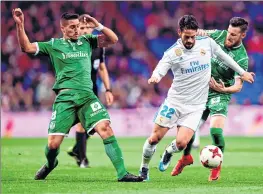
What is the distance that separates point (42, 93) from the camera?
2636 centimetres

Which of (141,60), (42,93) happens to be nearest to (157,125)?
(42,93)

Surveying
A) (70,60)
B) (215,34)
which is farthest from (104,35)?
(215,34)

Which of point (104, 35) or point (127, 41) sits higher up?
point (104, 35)

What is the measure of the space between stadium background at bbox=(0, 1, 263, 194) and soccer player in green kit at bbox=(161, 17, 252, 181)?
7.63ft

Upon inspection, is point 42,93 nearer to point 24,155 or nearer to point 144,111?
point 144,111

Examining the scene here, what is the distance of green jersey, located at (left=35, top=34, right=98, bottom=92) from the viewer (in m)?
10.7

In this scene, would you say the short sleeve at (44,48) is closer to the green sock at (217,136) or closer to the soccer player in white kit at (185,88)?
the soccer player in white kit at (185,88)

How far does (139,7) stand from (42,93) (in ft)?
19.9

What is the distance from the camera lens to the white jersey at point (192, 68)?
417 inches

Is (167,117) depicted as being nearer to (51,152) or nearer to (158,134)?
(158,134)

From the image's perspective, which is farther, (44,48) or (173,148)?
(173,148)

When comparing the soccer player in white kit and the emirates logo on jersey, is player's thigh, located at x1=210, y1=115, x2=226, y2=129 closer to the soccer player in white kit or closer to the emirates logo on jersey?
the soccer player in white kit

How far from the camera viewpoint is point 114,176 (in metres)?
11.5

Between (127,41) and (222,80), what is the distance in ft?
57.2
